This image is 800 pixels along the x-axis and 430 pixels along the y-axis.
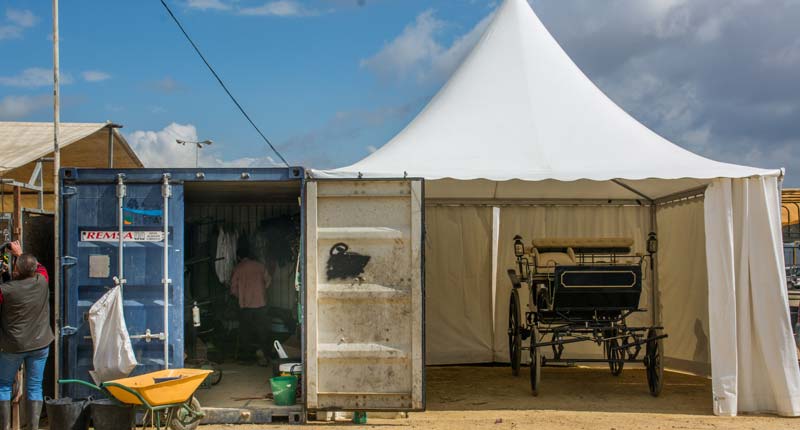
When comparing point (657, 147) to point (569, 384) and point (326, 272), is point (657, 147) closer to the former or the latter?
point (569, 384)

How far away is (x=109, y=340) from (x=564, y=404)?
509 centimetres

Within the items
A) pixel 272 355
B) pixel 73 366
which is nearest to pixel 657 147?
pixel 272 355

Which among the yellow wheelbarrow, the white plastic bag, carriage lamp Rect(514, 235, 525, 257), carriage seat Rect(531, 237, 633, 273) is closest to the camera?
the yellow wheelbarrow

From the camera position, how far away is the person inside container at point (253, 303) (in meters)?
11.7

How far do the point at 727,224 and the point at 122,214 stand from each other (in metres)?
6.28

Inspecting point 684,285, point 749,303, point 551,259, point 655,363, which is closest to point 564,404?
point 655,363

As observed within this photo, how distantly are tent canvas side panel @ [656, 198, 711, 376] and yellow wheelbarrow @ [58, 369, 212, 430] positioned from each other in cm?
680

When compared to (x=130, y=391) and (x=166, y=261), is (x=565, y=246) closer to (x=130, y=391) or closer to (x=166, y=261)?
(x=166, y=261)

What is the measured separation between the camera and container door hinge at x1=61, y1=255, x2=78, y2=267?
809 centimetres

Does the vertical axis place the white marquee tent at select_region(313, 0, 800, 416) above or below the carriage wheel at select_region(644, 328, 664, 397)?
above

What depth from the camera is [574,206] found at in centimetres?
1294

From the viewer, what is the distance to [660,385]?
393 inches

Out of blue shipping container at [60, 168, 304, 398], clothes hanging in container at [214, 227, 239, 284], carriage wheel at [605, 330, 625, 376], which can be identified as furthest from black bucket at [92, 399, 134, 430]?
carriage wheel at [605, 330, 625, 376]

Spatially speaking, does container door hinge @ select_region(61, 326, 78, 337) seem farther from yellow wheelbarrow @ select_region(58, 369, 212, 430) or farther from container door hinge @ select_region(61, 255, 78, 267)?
container door hinge @ select_region(61, 255, 78, 267)
